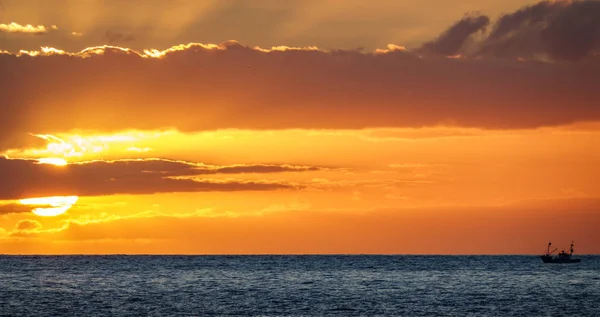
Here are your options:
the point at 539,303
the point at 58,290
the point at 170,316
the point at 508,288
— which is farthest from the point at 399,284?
the point at 170,316

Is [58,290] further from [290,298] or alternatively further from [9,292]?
[290,298]

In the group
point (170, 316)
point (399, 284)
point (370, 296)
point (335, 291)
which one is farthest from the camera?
point (399, 284)

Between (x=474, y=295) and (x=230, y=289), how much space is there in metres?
43.4

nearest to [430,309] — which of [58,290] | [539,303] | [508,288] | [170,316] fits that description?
[539,303]

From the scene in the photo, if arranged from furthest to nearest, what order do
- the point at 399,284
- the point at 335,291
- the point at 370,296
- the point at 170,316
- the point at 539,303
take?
the point at 399,284, the point at 335,291, the point at 370,296, the point at 539,303, the point at 170,316

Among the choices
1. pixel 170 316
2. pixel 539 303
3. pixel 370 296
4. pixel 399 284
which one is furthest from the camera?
pixel 399 284

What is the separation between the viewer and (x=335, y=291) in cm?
16388

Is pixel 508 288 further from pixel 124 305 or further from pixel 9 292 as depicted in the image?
pixel 9 292

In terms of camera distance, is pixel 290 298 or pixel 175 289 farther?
pixel 175 289

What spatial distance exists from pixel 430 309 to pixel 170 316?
3581cm

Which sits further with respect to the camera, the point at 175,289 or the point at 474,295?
the point at 175,289

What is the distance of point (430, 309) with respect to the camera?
12925 cm

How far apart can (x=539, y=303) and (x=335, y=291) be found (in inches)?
1499

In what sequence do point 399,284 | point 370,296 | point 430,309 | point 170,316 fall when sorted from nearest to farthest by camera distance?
point 170,316 → point 430,309 → point 370,296 → point 399,284
